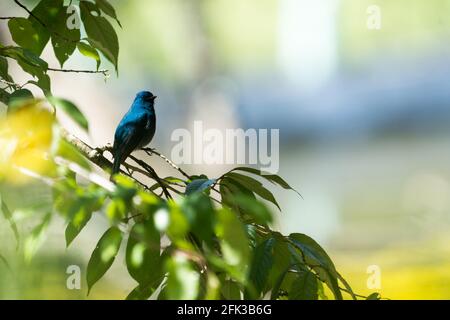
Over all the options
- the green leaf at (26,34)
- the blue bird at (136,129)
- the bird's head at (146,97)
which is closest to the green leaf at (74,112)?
the green leaf at (26,34)

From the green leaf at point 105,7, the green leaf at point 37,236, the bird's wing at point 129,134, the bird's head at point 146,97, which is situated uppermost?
the bird's head at point 146,97

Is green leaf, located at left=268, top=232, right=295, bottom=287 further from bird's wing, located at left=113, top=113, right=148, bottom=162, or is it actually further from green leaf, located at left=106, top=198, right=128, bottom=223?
bird's wing, located at left=113, top=113, right=148, bottom=162

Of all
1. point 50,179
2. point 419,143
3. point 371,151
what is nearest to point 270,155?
point 371,151

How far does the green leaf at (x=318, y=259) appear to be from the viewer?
31.0 inches

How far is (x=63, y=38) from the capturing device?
0.98 metres

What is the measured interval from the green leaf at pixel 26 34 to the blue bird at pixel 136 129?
43cm

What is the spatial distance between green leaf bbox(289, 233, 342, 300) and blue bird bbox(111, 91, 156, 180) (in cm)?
58

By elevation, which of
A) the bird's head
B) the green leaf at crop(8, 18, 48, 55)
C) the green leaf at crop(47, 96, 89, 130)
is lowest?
the green leaf at crop(47, 96, 89, 130)

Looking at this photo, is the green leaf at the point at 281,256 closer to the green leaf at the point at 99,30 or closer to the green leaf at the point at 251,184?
the green leaf at the point at 251,184

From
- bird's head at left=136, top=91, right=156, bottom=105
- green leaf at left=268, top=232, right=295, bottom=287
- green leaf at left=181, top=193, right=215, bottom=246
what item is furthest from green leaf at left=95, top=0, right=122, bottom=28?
bird's head at left=136, top=91, right=156, bottom=105

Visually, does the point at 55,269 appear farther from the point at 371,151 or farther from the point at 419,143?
the point at 419,143

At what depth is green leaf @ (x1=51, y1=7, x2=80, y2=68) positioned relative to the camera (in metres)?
0.98
